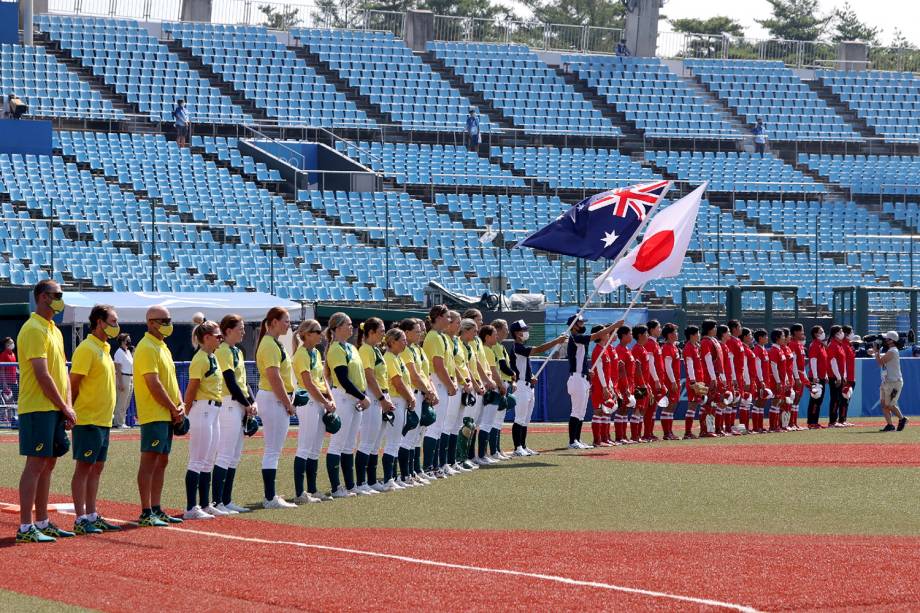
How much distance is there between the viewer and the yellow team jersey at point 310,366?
13.3 m

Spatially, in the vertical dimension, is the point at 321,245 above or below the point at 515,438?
above

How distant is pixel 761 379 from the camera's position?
78.9 ft

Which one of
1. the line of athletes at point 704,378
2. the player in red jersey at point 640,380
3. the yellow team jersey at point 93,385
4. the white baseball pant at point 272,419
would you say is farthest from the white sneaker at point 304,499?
the player in red jersey at point 640,380

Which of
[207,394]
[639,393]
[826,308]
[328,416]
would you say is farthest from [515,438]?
[826,308]

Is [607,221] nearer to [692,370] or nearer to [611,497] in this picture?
[692,370]

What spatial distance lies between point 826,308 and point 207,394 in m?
24.7

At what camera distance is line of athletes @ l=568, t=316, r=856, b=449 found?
2089 cm

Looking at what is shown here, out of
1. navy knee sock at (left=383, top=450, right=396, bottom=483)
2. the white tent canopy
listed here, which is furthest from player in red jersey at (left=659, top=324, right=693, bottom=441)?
navy knee sock at (left=383, top=450, right=396, bottom=483)

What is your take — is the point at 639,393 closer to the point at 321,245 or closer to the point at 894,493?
the point at 894,493

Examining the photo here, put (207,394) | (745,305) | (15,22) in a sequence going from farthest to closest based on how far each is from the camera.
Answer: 1. (15,22)
2. (745,305)
3. (207,394)

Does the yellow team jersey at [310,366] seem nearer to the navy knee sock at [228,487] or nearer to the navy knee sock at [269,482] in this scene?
the navy knee sock at [269,482]

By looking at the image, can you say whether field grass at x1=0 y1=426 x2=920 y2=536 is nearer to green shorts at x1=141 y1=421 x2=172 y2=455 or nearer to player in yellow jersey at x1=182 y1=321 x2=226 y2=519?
player in yellow jersey at x1=182 y1=321 x2=226 y2=519

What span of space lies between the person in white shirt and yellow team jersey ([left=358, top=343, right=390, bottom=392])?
8.91 meters

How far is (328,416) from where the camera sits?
1327 centimetres
